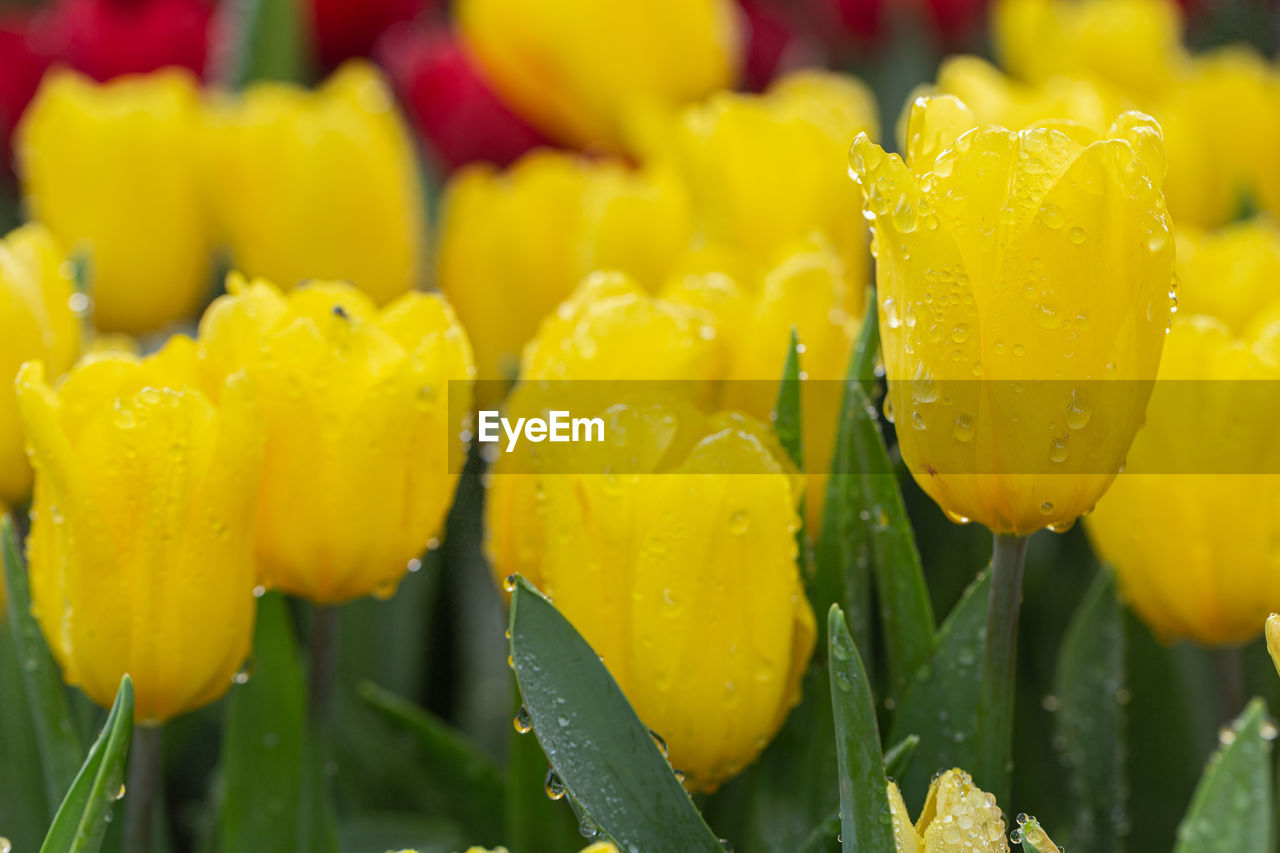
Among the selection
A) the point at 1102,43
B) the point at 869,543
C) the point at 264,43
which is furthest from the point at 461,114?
the point at 869,543

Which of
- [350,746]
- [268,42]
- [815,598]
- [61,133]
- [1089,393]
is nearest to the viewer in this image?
[1089,393]

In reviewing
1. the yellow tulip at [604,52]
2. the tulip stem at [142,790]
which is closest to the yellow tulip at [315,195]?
the yellow tulip at [604,52]

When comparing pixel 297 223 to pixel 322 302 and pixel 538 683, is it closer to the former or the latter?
pixel 322 302

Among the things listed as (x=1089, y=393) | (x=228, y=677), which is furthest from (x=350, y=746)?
(x=1089, y=393)

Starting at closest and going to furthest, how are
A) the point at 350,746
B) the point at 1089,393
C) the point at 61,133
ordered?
the point at 1089,393 → the point at 350,746 → the point at 61,133

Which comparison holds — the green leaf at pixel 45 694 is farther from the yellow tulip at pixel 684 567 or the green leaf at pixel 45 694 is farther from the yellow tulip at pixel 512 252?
the yellow tulip at pixel 512 252

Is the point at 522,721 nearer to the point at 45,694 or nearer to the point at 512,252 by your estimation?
the point at 45,694

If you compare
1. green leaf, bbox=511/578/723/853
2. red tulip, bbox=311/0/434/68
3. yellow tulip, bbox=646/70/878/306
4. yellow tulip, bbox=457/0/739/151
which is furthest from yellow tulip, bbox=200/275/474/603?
red tulip, bbox=311/0/434/68

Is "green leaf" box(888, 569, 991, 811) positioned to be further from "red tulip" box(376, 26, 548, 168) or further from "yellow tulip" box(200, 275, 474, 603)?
"red tulip" box(376, 26, 548, 168)
